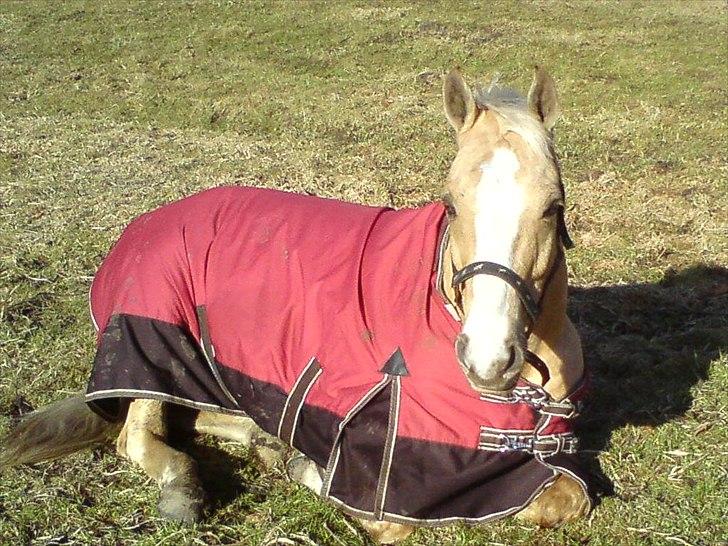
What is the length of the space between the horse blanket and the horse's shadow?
2.45 ft

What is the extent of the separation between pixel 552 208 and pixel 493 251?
9.8 inches

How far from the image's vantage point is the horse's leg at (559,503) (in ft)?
10.4

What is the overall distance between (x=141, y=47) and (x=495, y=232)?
10791 millimetres

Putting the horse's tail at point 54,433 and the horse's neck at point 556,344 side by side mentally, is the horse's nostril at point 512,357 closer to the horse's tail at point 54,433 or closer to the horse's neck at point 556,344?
the horse's neck at point 556,344

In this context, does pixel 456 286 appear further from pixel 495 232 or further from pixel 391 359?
pixel 391 359

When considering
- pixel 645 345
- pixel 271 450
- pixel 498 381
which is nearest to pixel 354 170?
pixel 645 345

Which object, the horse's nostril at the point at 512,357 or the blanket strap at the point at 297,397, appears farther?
the blanket strap at the point at 297,397

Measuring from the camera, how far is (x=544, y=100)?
2832mm

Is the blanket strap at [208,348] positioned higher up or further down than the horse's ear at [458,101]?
further down

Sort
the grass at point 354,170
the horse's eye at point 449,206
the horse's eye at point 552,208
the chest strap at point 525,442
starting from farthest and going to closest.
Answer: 1. the grass at point 354,170
2. the chest strap at point 525,442
3. the horse's eye at point 449,206
4. the horse's eye at point 552,208

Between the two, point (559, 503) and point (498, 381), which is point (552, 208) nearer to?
point (498, 381)

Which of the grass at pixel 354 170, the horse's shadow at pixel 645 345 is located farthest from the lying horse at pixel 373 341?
the horse's shadow at pixel 645 345

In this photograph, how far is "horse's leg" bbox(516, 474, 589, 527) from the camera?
3.18 meters

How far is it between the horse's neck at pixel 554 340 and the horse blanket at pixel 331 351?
64 millimetres
